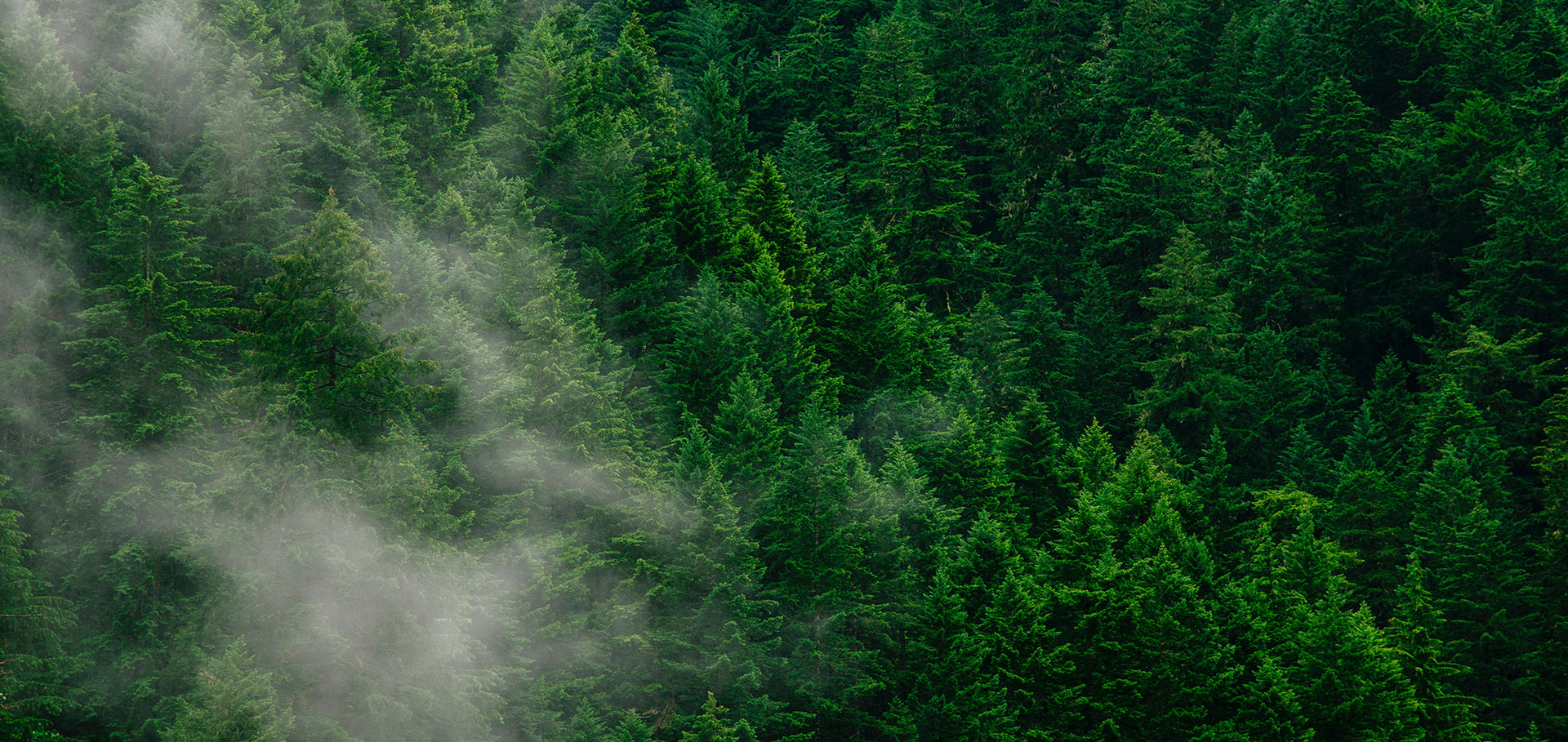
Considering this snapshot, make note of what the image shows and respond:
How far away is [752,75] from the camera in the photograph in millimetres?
79688

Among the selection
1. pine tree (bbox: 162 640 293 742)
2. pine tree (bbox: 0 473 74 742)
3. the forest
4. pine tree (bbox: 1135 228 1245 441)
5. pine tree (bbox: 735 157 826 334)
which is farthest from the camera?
pine tree (bbox: 1135 228 1245 441)

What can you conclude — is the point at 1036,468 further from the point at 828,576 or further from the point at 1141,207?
the point at 1141,207

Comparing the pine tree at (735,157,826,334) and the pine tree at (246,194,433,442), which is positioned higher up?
the pine tree at (735,157,826,334)

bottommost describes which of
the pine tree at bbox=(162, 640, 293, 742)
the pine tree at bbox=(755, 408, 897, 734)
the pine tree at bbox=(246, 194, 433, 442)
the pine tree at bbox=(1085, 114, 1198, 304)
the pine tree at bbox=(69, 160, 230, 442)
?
the pine tree at bbox=(162, 640, 293, 742)

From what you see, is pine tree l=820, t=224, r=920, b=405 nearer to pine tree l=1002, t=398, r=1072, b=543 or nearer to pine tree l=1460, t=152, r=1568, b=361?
pine tree l=1002, t=398, r=1072, b=543

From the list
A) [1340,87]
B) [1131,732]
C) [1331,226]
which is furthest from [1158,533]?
[1340,87]

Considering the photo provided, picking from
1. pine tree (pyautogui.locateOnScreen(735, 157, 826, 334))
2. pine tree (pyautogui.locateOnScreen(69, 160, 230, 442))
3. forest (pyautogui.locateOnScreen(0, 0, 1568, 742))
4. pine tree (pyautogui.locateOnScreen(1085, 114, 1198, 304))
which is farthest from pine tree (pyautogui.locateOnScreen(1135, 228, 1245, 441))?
pine tree (pyautogui.locateOnScreen(69, 160, 230, 442))

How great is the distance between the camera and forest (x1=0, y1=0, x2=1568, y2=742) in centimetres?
3581

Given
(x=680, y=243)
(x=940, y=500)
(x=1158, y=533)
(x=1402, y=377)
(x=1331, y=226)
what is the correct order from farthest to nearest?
(x=1331, y=226)
(x=1402, y=377)
(x=680, y=243)
(x=940, y=500)
(x=1158, y=533)

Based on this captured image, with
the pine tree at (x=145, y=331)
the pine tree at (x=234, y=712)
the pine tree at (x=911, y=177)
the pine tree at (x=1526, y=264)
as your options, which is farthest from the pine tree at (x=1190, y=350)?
the pine tree at (x=234, y=712)

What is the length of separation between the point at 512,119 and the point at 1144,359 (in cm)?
2878

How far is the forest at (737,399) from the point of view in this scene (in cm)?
3581

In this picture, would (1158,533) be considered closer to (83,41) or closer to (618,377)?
(618,377)

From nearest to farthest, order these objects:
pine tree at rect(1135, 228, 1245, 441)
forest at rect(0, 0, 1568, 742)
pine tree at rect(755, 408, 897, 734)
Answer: forest at rect(0, 0, 1568, 742)
pine tree at rect(755, 408, 897, 734)
pine tree at rect(1135, 228, 1245, 441)
